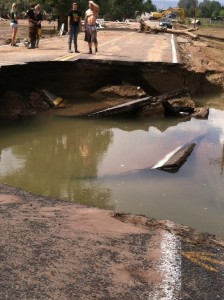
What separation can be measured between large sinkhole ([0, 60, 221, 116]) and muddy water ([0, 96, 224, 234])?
1.65 m

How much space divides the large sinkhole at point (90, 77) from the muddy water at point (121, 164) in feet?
5.41

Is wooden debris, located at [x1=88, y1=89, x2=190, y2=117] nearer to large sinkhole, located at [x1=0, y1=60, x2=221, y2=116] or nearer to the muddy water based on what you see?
the muddy water

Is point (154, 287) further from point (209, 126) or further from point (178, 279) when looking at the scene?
point (209, 126)

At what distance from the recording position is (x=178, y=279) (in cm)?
369

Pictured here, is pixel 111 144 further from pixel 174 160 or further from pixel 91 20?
pixel 91 20

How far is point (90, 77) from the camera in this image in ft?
47.7

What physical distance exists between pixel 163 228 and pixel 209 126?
308 inches

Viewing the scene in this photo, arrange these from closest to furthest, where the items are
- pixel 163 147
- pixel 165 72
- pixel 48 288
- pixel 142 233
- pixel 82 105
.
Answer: pixel 48 288 < pixel 142 233 < pixel 163 147 < pixel 82 105 < pixel 165 72

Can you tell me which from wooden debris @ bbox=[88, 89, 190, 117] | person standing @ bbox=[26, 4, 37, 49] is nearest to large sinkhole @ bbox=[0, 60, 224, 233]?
wooden debris @ bbox=[88, 89, 190, 117]

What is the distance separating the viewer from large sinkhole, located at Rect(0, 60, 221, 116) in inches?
520

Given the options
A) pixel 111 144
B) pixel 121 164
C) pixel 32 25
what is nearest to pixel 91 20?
pixel 32 25

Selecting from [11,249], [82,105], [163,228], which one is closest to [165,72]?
[82,105]

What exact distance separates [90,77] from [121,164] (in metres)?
6.58

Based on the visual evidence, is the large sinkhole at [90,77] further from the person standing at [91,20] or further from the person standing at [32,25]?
the person standing at [32,25]
